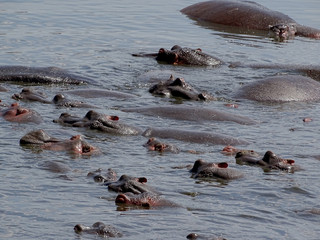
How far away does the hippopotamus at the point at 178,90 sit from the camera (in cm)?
1130

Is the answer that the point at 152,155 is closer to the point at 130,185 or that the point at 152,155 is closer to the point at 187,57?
the point at 130,185

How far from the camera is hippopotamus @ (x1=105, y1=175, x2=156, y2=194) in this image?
6972 millimetres

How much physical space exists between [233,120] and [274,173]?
81.3 inches

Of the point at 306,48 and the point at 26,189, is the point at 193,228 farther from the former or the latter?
the point at 306,48

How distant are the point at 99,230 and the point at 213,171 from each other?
202 centimetres

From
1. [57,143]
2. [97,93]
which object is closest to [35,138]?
[57,143]

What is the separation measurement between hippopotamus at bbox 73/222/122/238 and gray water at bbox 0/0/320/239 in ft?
0.19

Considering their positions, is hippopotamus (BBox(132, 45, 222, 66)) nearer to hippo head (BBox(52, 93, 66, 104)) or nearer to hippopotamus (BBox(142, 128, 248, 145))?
hippo head (BBox(52, 93, 66, 104))

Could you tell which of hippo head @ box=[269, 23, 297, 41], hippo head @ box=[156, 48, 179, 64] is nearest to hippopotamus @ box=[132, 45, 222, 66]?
hippo head @ box=[156, 48, 179, 64]

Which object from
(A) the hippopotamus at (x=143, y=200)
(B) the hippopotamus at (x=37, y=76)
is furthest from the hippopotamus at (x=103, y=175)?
(B) the hippopotamus at (x=37, y=76)

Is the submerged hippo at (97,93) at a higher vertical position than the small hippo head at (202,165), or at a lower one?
higher

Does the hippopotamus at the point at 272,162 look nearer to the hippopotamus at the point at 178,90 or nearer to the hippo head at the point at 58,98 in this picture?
the hippo head at the point at 58,98

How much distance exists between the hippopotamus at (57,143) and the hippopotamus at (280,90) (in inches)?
149

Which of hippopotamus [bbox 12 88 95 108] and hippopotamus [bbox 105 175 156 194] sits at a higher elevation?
hippopotamus [bbox 12 88 95 108]
